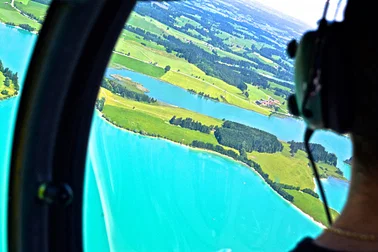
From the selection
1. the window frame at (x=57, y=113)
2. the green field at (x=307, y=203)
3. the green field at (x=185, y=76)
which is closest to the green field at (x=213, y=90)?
the green field at (x=185, y=76)

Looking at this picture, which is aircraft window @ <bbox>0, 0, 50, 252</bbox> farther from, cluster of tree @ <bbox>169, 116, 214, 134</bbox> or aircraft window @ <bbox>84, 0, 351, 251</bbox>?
cluster of tree @ <bbox>169, 116, 214, 134</bbox>

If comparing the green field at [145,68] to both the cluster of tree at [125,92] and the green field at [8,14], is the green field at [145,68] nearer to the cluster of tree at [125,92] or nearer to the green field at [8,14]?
the cluster of tree at [125,92]

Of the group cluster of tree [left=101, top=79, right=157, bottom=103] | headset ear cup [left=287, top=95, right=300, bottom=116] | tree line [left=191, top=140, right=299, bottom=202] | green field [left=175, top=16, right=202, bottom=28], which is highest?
headset ear cup [left=287, top=95, right=300, bottom=116]

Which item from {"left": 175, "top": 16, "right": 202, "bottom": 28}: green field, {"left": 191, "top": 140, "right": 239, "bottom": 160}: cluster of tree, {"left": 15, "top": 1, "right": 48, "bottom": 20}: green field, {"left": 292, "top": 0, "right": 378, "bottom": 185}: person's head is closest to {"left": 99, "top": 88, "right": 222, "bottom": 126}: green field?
{"left": 191, "top": 140, "right": 239, "bottom": 160}: cluster of tree

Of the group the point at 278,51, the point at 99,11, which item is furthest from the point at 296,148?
the point at 99,11

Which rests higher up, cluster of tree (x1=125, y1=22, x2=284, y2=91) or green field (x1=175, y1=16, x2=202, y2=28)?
green field (x1=175, y1=16, x2=202, y2=28)

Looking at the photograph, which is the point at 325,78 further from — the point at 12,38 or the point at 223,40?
the point at 223,40
